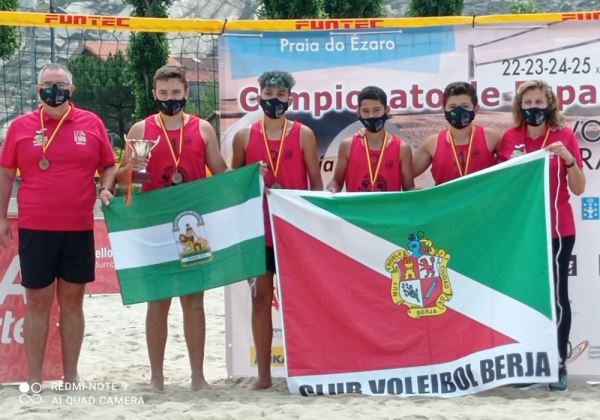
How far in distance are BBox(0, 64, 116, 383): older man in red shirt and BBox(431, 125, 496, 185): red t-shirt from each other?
1982mm

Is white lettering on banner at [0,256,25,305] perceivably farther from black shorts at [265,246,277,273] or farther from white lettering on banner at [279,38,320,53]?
white lettering on banner at [279,38,320,53]

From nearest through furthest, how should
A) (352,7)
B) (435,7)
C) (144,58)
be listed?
(352,7), (435,7), (144,58)

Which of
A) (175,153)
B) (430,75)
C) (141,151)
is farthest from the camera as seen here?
(430,75)

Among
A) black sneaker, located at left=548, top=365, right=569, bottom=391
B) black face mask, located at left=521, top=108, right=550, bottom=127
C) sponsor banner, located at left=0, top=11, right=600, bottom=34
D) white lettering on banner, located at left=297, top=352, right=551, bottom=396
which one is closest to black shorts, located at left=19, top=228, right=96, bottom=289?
sponsor banner, located at left=0, top=11, right=600, bottom=34

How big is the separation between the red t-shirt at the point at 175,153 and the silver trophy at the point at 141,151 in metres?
0.09

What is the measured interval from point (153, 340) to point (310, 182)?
1350mm

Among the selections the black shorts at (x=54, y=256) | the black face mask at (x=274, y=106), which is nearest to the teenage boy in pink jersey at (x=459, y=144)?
the black face mask at (x=274, y=106)

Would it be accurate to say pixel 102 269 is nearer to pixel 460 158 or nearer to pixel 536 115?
pixel 460 158

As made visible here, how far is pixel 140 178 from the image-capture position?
5.74 m

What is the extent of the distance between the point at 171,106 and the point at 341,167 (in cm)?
111

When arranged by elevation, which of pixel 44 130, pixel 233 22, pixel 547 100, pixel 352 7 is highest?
pixel 352 7

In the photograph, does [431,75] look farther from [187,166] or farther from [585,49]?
[187,166]

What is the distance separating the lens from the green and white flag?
581 centimetres

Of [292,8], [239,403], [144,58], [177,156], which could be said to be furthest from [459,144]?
[144,58]
